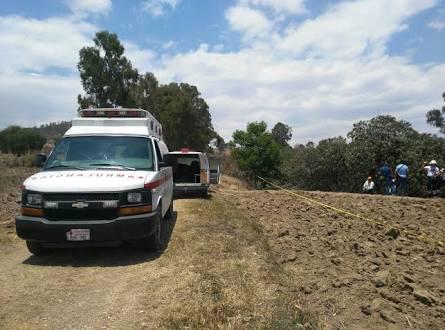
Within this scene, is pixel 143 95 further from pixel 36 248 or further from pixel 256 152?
pixel 36 248

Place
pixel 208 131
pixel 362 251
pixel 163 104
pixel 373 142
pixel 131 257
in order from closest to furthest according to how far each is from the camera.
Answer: pixel 131 257, pixel 362 251, pixel 373 142, pixel 163 104, pixel 208 131

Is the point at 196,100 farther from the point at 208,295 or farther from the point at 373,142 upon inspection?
the point at 208,295

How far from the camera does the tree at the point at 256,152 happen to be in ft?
121

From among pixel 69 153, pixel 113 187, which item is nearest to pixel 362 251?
pixel 113 187

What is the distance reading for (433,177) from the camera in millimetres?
20766

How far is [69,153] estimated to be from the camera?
8125 mm

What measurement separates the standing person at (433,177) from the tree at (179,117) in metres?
25.1

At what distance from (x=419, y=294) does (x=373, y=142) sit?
63.3 feet

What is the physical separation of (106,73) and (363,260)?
30.7 metres

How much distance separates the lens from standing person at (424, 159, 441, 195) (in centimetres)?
2044

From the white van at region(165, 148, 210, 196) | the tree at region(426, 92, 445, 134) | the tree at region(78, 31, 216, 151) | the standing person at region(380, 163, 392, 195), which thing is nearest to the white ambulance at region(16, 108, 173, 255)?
the white van at region(165, 148, 210, 196)

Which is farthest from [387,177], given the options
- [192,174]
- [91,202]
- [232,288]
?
[91,202]

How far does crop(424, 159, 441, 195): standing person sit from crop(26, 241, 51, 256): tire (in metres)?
17.5

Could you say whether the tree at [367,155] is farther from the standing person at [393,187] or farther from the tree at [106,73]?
the tree at [106,73]
